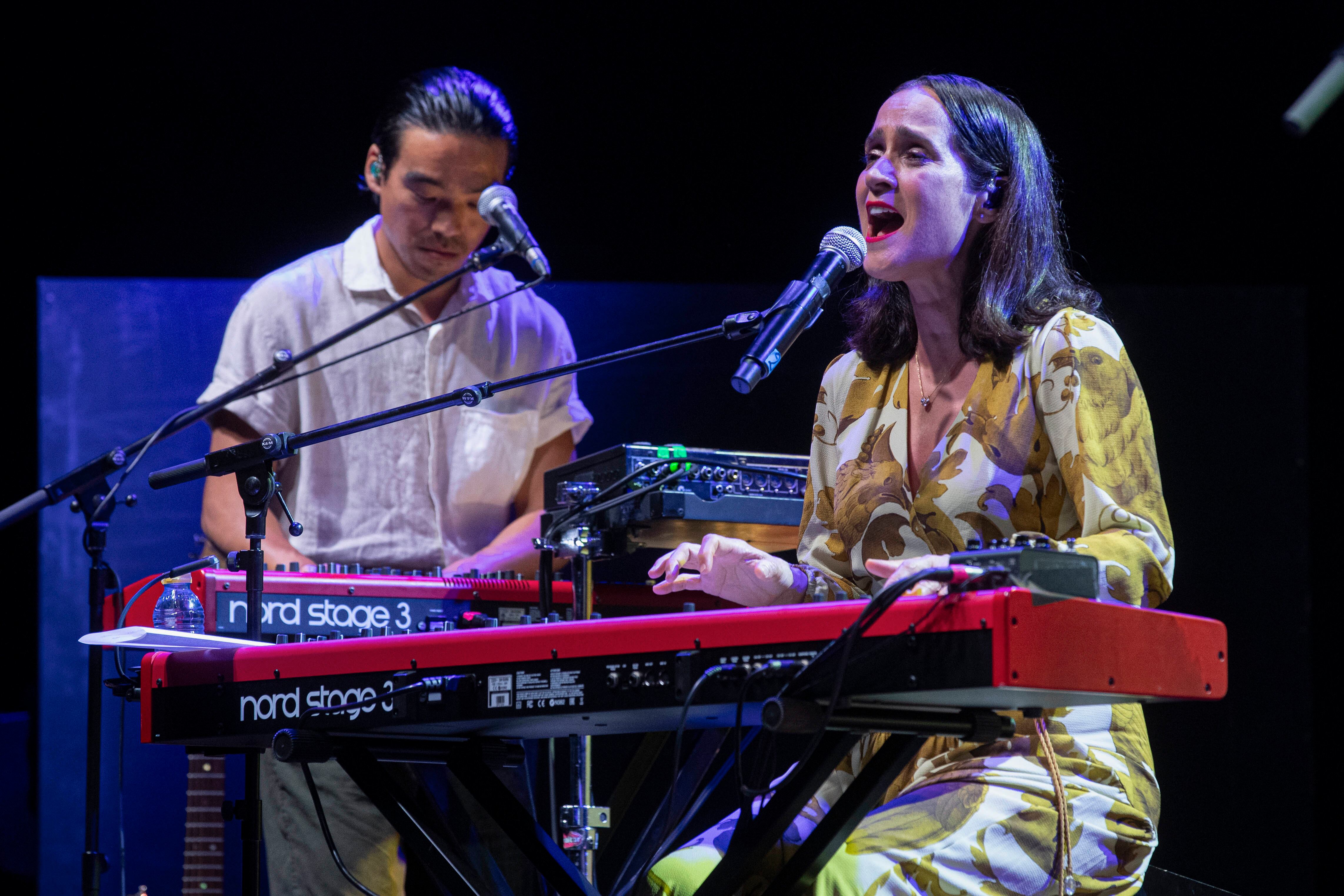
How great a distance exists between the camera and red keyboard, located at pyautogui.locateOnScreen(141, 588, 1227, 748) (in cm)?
140

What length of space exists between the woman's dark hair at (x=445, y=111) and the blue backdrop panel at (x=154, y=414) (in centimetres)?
69

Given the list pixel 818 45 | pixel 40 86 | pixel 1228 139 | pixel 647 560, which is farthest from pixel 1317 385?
pixel 40 86

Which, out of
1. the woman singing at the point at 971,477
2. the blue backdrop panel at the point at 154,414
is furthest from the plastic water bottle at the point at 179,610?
the blue backdrop panel at the point at 154,414

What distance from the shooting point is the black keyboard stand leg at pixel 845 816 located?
1.62 m

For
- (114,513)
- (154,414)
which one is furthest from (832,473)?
(114,513)

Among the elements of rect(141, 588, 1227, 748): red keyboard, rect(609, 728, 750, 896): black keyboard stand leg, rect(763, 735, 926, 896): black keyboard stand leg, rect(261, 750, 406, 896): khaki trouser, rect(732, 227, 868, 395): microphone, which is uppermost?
rect(732, 227, 868, 395): microphone

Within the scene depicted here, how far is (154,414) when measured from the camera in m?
4.41

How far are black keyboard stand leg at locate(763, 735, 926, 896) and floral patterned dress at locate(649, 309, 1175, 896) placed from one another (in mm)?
49

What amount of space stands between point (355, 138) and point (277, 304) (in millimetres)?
816

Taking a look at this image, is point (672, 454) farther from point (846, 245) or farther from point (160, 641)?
point (160, 641)

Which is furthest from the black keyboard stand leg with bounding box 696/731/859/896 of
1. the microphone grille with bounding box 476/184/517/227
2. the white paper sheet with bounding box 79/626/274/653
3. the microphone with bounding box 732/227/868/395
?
the microphone grille with bounding box 476/184/517/227

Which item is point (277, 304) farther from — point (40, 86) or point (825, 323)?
point (825, 323)

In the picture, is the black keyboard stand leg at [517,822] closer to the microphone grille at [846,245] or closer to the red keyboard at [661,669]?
the red keyboard at [661,669]

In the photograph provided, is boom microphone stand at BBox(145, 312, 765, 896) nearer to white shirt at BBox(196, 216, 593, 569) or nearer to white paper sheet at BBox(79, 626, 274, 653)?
white paper sheet at BBox(79, 626, 274, 653)
